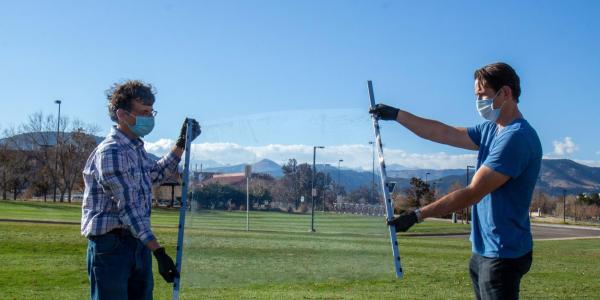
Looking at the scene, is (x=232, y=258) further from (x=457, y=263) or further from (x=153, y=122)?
(x=457, y=263)

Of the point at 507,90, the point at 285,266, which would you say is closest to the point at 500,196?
the point at 507,90

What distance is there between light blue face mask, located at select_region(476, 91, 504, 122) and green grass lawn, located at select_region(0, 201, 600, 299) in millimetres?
1775

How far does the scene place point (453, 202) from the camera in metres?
4.52

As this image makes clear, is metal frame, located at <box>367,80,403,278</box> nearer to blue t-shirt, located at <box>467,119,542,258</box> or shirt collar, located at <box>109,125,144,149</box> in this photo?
blue t-shirt, located at <box>467,119,542,258</box>

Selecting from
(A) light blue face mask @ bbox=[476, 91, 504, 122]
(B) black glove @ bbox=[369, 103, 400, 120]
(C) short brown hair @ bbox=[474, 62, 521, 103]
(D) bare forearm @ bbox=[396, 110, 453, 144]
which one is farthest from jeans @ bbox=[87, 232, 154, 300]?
(C) short brown hair @ bbox=[474, 62, 521, 103]

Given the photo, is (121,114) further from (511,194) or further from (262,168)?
(511,194)

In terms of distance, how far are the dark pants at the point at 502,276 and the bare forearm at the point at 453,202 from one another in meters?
0.44

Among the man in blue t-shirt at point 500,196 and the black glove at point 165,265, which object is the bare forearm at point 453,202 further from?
the black glove at point 165,265

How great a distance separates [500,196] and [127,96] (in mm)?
2809

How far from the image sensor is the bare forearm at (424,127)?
18.5 feet

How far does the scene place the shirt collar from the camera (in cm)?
493

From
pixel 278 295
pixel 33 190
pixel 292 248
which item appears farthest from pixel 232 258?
pixel 33 190

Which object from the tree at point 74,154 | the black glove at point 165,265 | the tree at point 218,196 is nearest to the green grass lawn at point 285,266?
the tree at point 218,196

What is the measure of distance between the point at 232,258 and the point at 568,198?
106 metres
